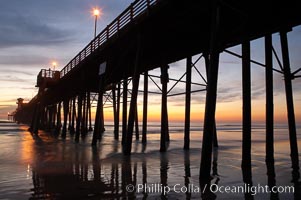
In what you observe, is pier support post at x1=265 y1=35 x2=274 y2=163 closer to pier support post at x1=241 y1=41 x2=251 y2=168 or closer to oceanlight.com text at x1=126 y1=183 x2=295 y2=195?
pier support post at x1=241 y1=41 x2=251 y2=168

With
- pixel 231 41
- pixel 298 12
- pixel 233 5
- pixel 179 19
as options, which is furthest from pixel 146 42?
pixel 298 12

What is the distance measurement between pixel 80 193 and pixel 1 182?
2511mm

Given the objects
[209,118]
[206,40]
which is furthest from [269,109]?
[206,40]

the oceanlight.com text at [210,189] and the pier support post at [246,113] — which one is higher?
the pier support post at [246,113]

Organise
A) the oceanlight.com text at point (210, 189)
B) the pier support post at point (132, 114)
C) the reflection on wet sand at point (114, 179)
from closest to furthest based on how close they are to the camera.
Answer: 1. the reflection on wet sand at point (114, 179)
2. the oceanlight.com text at point (210, 189)
3. the pier support post at point (132, 114)

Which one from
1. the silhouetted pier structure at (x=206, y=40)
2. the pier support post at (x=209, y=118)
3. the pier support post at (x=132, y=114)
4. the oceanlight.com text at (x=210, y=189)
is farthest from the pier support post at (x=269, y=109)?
the pier support post at (x=132, y=114)

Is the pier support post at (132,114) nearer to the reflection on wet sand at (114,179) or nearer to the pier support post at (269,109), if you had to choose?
the reflection on wet sand at (114,179)

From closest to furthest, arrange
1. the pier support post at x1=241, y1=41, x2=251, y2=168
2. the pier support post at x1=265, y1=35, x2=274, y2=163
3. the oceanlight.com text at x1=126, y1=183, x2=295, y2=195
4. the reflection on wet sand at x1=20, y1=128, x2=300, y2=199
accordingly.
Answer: the reflection on wet sand at x1=20, y1=128, x2=300, y2=199 → the oceanlight.com text at x1=126, y1=183, x2=295, y2=195 → the pier support post at x1=241, y1=41, x2=251, y2=168 → the pier support post at x1=265, y1=35, x2=274, y2=163

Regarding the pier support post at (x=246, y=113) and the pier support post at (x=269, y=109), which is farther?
the pier support post at (x=269, y=109)

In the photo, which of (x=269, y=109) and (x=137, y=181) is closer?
(x=137, y=181)

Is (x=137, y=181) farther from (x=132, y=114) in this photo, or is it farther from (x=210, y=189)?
(x=132, y=114)

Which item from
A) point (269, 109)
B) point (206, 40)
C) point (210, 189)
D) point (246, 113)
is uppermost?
point (206, 40)

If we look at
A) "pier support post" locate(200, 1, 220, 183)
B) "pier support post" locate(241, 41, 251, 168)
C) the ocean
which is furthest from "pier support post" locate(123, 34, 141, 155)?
"pier support post" locate(200, 1, 220, 183)

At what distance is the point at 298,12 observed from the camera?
10.4 meters
